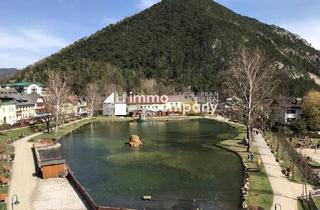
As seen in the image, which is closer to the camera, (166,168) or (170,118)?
(166,168)

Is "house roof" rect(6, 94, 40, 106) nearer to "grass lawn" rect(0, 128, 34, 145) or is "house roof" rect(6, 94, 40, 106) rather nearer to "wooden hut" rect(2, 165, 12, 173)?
"grass lawn" rect(0, 128, 34, 145)

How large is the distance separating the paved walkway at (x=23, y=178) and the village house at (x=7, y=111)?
3500cm

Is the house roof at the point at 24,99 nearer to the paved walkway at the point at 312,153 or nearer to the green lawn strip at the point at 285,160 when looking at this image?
the green lawn strip at the point at 285,160

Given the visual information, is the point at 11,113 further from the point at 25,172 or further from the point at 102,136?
the point at 25,172

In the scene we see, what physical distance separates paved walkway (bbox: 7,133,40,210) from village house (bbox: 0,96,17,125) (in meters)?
35.0

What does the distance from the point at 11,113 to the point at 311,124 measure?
6723 cm

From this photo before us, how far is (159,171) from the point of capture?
141 ft

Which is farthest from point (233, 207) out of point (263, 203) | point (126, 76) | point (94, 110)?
point (126, 76)

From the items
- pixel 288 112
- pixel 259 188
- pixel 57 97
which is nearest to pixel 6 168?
pixel 259 188

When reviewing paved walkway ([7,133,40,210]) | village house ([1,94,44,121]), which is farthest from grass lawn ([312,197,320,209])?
village house ([1,94,44,121])

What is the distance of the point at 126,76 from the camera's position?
18562 cm

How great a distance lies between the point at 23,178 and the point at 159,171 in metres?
14.2

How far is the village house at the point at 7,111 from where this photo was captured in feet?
291

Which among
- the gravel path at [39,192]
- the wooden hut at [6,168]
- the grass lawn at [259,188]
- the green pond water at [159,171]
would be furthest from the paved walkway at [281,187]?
the wooden hut at [6,168]
